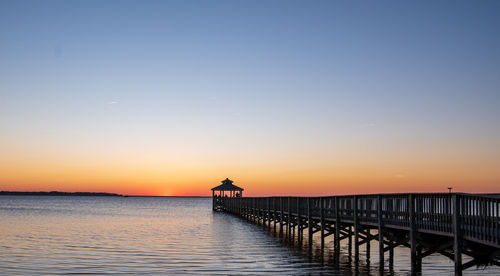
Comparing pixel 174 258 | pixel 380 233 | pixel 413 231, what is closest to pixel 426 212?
pixel 413 231

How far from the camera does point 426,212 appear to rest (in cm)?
1478

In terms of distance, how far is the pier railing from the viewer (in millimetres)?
11695

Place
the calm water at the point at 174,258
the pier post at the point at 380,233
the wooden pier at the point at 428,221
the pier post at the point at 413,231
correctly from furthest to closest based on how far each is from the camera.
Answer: the pier post at the point at 380,233 → the calm water at the point at 174,258 → the pier post at the point at 413,231 → the wooden pier at the point at 428,221

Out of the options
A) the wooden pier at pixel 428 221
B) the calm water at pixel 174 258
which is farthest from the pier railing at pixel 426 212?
the calm water at pixel 174 258

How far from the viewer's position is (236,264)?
1795 cm

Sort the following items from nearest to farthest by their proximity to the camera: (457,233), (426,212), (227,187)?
(457,233), (426,212), (227,187)

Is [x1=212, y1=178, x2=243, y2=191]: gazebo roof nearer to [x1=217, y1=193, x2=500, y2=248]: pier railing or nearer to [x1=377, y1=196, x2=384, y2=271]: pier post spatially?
[x1=217, y1=193, x2=500, y2=248]: pier railing

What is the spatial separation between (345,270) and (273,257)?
12.3ft

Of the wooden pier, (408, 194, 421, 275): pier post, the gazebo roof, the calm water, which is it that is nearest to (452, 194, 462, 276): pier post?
the wooden pier

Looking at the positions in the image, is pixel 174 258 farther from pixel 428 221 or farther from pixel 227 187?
pixel 227 187

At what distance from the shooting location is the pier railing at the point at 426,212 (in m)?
11.7

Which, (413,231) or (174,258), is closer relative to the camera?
(413,231)

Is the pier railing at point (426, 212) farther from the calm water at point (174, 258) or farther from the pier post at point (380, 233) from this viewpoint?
the calm water at point (174, 258)

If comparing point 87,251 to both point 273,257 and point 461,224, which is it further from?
point 461,224
